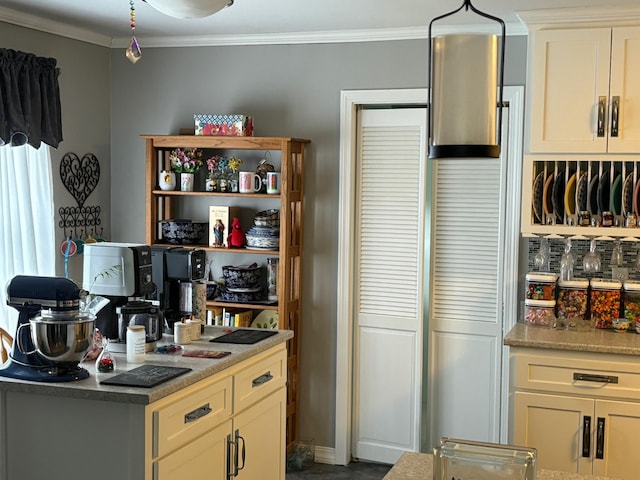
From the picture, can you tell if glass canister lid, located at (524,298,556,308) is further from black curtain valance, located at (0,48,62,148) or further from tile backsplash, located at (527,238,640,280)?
black curtain valance, located at (0,48,62,148)

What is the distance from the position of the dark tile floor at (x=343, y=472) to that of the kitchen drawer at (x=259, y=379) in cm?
110

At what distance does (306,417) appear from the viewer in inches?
194

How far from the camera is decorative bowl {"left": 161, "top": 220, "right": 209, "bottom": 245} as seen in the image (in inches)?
192

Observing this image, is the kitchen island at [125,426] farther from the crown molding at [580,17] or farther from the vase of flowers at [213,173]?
the crown molding at [580,17]

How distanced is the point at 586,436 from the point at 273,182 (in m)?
2.12

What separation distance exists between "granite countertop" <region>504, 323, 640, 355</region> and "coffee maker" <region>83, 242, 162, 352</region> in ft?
5.24

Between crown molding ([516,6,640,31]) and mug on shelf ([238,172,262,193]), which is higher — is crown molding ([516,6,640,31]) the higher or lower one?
the higher one

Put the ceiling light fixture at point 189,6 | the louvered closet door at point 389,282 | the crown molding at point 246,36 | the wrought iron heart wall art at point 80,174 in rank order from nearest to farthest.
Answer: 1. the ceiling light fixture at point 189,6
2. the crown molding at point 246,36
3. the louvered closet door at point 389,282
4. the wrought iron heart wall art at point 80,174

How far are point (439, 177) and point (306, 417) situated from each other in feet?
5.28

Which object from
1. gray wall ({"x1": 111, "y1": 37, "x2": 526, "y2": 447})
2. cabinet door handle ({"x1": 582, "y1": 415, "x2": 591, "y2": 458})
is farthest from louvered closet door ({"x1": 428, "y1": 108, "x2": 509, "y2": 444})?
cabinet door handle ({"x1": 582, "y1": 415, "x2": 591, "y2": 458})

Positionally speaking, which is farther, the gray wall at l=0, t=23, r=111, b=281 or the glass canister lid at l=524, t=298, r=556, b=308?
the gray wall at l=0, t=23, r=111, b=281

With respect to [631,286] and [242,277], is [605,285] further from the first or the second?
[242,277]

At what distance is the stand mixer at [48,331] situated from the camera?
110 inches

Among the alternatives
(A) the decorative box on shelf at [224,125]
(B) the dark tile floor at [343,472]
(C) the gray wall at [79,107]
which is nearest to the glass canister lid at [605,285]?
(B) the dark tile floor at [343,472]
